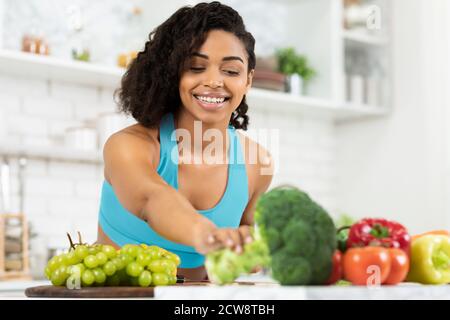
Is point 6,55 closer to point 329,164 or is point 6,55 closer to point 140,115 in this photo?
point 140,115

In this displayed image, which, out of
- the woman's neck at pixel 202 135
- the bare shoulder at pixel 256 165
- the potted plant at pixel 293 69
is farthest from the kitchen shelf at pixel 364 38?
the woman's neck at pixel 202 135

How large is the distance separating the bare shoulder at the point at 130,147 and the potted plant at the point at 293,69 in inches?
106

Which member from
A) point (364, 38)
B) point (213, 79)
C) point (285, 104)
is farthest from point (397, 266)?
point (364, 38)

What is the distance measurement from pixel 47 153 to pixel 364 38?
222 centimetres

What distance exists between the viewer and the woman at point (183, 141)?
1.66m

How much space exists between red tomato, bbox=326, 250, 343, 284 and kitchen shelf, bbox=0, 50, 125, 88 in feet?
8.41

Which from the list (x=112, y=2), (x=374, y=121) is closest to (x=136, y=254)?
(x=112, y=2)

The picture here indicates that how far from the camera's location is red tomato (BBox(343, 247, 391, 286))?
1189mm

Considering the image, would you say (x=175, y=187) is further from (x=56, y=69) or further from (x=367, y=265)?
(x=56, y=69)

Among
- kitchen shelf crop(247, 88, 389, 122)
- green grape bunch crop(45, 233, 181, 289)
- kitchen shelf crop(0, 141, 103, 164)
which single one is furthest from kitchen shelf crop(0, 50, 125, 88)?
green grape bunch crop(45, 233, 181, 289)

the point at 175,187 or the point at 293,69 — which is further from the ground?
the point at 293,69

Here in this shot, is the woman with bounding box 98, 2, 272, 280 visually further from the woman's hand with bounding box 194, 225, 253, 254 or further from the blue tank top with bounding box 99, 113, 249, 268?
the woman's hand with bounding box 194, 225, 253, 254

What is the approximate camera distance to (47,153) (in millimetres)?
3775
